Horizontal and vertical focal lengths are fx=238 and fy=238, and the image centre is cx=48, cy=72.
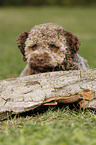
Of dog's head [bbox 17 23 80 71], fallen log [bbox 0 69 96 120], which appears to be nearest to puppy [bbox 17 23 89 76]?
dog's head [bbox 17 23 80 71]

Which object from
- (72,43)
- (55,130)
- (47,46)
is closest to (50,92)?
(55,130)

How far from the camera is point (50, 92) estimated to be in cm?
350

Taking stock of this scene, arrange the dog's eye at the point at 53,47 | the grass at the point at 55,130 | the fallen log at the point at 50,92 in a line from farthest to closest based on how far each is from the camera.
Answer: the dog's eye at the point at 53,47, the fallen log at the point at 50,92, the grass at the point at 55,130

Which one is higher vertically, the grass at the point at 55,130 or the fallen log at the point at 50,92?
the fallen log at the point at 50,92

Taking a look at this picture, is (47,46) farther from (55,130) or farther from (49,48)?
(55,130)

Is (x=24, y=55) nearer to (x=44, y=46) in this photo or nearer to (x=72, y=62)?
(x=44, y=46)

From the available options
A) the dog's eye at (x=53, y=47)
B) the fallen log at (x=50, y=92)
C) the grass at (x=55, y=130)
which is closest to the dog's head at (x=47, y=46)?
the dog's eye at (x=53, y=47)

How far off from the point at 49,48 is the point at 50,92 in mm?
1022

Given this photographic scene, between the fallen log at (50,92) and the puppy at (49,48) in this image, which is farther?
the puppy at (49,48)

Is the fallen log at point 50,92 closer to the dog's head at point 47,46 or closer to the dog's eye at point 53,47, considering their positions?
the dog's head at point 47,46

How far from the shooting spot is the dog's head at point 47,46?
4.05 metres

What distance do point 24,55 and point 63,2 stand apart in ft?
152

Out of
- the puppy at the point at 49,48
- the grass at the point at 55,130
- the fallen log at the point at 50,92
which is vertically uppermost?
the puppy at the point at 49,48

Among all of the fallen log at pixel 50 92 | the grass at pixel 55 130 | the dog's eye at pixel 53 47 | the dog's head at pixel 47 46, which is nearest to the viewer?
the grass at pixel 55 130
